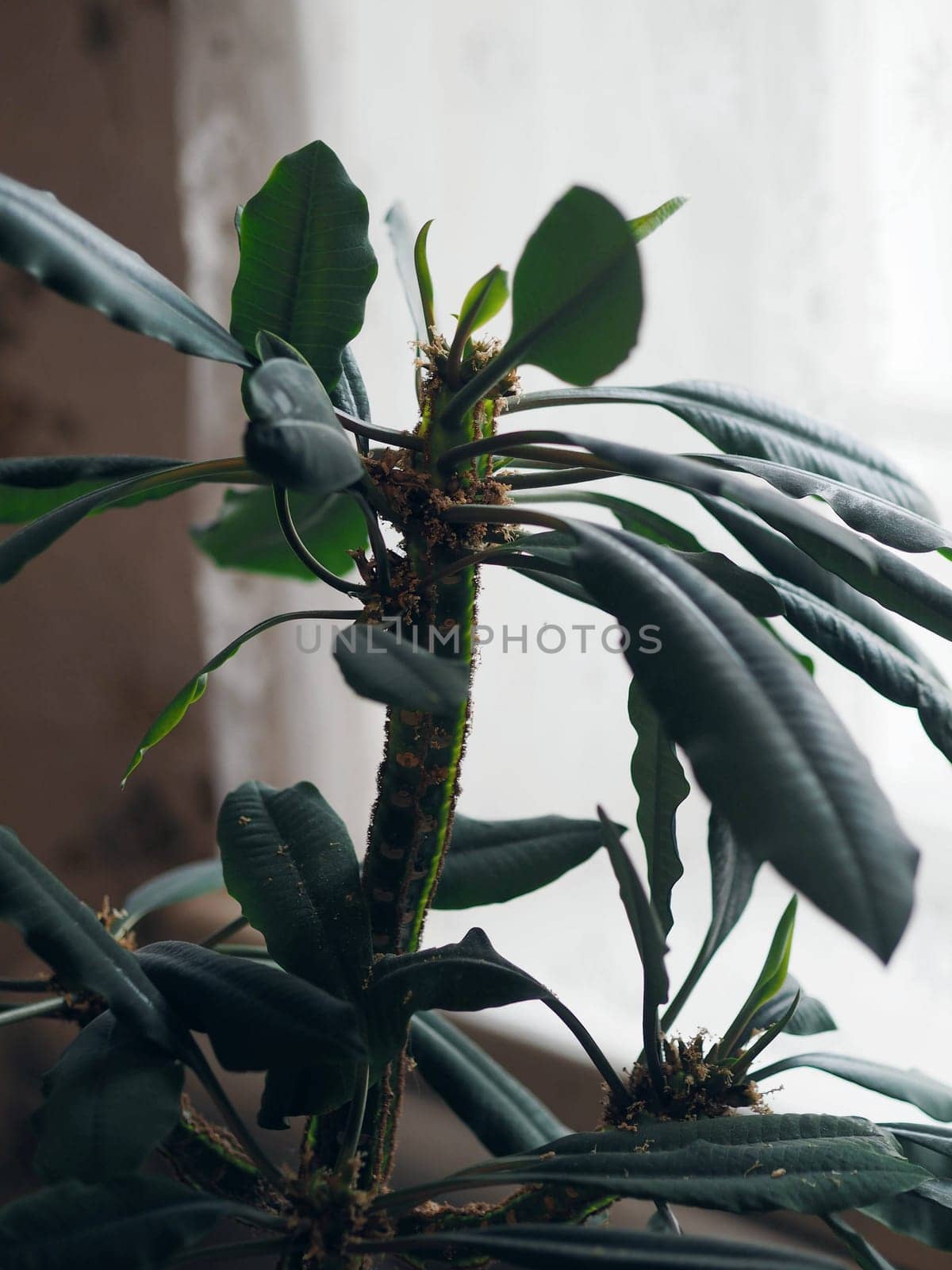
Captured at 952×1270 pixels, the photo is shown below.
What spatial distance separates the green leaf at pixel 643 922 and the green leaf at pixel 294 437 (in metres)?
0.21

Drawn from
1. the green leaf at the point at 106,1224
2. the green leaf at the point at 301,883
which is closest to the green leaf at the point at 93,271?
the green leaf at the point at 301,883

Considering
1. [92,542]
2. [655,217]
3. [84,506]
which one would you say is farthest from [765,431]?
[92,542]

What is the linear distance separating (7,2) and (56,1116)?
1.52 metres

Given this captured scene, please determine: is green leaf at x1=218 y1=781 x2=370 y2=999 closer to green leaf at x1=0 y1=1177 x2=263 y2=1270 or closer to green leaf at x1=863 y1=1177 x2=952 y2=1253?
green leaf at x1=0 y1=1177 x2=263 y2=1270

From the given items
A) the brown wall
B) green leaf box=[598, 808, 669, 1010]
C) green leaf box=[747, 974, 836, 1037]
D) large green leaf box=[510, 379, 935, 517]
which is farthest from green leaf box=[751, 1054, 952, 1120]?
the brown wall

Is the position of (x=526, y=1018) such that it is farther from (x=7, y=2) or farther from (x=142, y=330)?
(x=7, y=2)

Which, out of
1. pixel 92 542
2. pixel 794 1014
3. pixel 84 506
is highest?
pixel 92 542

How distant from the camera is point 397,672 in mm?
413

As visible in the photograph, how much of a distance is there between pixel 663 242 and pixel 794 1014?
86 cm

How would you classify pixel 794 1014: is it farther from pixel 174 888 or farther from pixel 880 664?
pixel 174 888

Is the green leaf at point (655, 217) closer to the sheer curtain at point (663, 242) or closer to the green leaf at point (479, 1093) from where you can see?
the sheer curtain at point (663, 242)

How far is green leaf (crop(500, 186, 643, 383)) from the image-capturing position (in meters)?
0.44

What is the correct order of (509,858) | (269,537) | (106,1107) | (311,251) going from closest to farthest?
(106,1107), (311,251), (509,858), (269,537)

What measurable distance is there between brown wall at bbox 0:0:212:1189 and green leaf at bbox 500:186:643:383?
119cm
